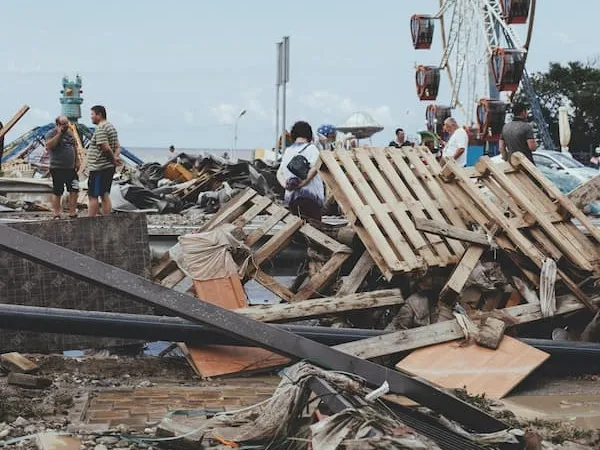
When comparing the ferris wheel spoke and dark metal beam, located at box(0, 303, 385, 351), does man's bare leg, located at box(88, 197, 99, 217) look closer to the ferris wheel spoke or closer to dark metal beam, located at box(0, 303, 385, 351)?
dark metal beam, located at box(0, 303, 385, 351)

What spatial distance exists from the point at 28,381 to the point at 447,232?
3.33 meters

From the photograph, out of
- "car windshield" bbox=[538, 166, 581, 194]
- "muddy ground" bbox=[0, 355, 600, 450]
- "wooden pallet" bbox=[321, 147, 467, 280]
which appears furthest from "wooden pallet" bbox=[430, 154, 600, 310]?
"car windshield" bbox=[538, 166, 581, 194]

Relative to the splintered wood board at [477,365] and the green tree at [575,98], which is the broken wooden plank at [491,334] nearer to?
the splintered wood board at [477,365]

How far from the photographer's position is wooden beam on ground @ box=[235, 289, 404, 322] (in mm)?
7293

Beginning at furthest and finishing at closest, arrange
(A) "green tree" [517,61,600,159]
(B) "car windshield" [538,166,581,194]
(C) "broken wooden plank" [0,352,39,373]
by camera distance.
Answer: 1. (A) "green tree" [517,61,600,159]
2. (B) "car windshield" [538,166,581,194]
3. (C) "broken wooden plank" [0,352,39,373]

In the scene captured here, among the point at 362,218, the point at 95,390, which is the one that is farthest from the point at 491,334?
the point at 95,390

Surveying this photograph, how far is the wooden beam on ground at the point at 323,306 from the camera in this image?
7.29 m

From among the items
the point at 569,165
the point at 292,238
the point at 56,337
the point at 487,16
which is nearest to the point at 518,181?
the point at 292,238

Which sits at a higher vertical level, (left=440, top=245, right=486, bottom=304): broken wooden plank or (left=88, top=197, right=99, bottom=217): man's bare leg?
(left=88, top=197, right=99, bottom=217): man's bare leg

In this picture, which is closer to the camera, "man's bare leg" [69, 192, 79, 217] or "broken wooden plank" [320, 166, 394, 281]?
"broken wooden plank" [320, 166, 394, 281]

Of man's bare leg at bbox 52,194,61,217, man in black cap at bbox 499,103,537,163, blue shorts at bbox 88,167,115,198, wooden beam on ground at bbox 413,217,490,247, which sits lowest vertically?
man's bare leg at bbox 52,194,61,217

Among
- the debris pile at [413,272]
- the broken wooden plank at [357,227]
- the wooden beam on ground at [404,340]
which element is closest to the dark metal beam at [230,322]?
the debris pile at [413,272]

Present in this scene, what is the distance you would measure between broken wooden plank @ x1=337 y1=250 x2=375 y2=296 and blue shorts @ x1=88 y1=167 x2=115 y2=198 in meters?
5.38

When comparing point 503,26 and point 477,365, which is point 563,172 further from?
point 503,26
